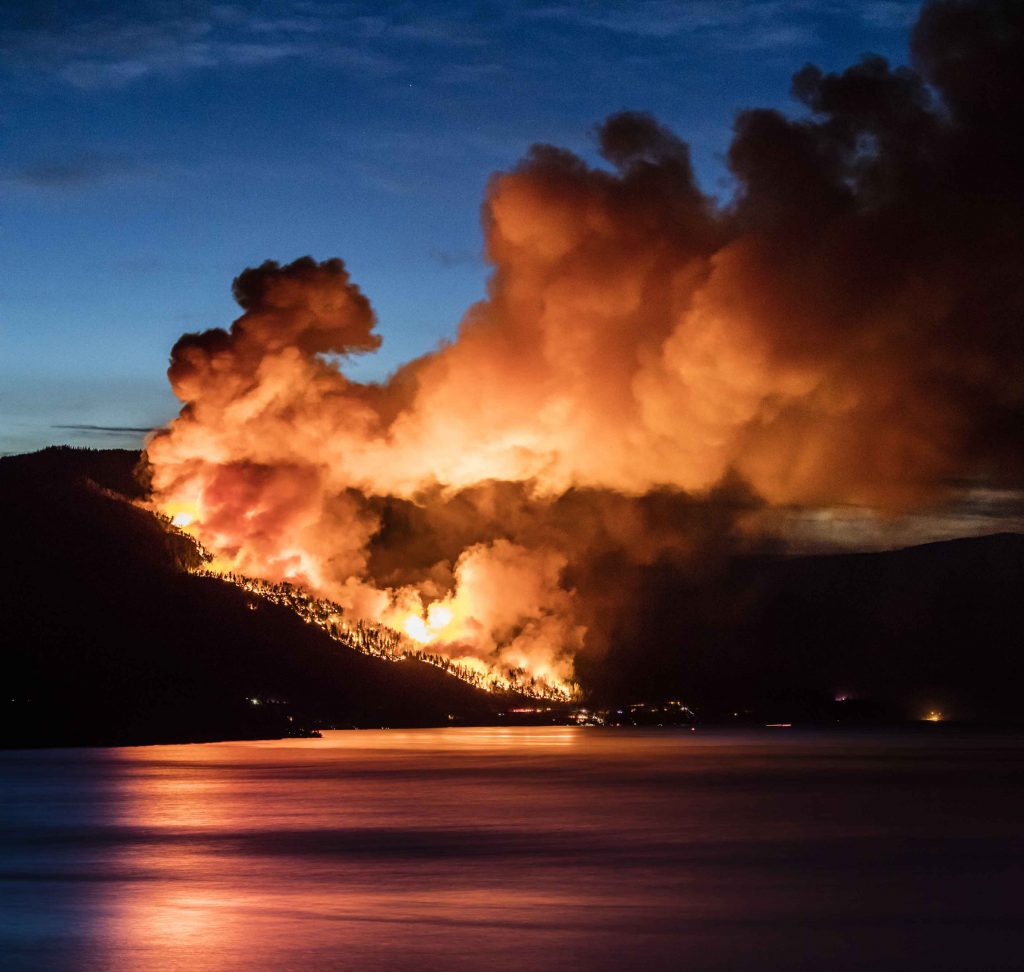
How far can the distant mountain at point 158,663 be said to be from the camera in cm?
13712

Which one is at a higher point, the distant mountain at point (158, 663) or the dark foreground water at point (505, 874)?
the distant mountain at point (158, 663)

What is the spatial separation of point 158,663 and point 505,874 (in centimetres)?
12972

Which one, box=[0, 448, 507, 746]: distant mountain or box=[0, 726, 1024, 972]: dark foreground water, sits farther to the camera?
box=[0, 448, 507, 746]: distant mountain

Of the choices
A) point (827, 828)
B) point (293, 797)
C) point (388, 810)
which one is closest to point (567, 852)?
point (827, 828)

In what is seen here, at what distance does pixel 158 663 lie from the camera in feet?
535

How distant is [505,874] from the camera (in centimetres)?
3772

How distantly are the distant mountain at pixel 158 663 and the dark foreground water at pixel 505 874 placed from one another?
58443mm

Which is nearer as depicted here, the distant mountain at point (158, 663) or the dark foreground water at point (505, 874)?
the dark foreground water at point (505, 874)

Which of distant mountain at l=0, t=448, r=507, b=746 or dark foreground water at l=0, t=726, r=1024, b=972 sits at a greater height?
distant mountain at l=0, t=448, r=507, b=746

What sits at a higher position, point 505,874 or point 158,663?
point 158,663

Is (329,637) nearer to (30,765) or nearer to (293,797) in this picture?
(30,765)

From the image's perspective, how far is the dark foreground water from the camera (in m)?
27.1

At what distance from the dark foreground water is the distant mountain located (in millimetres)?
58443

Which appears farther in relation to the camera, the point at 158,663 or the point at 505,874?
the point at 158,663
